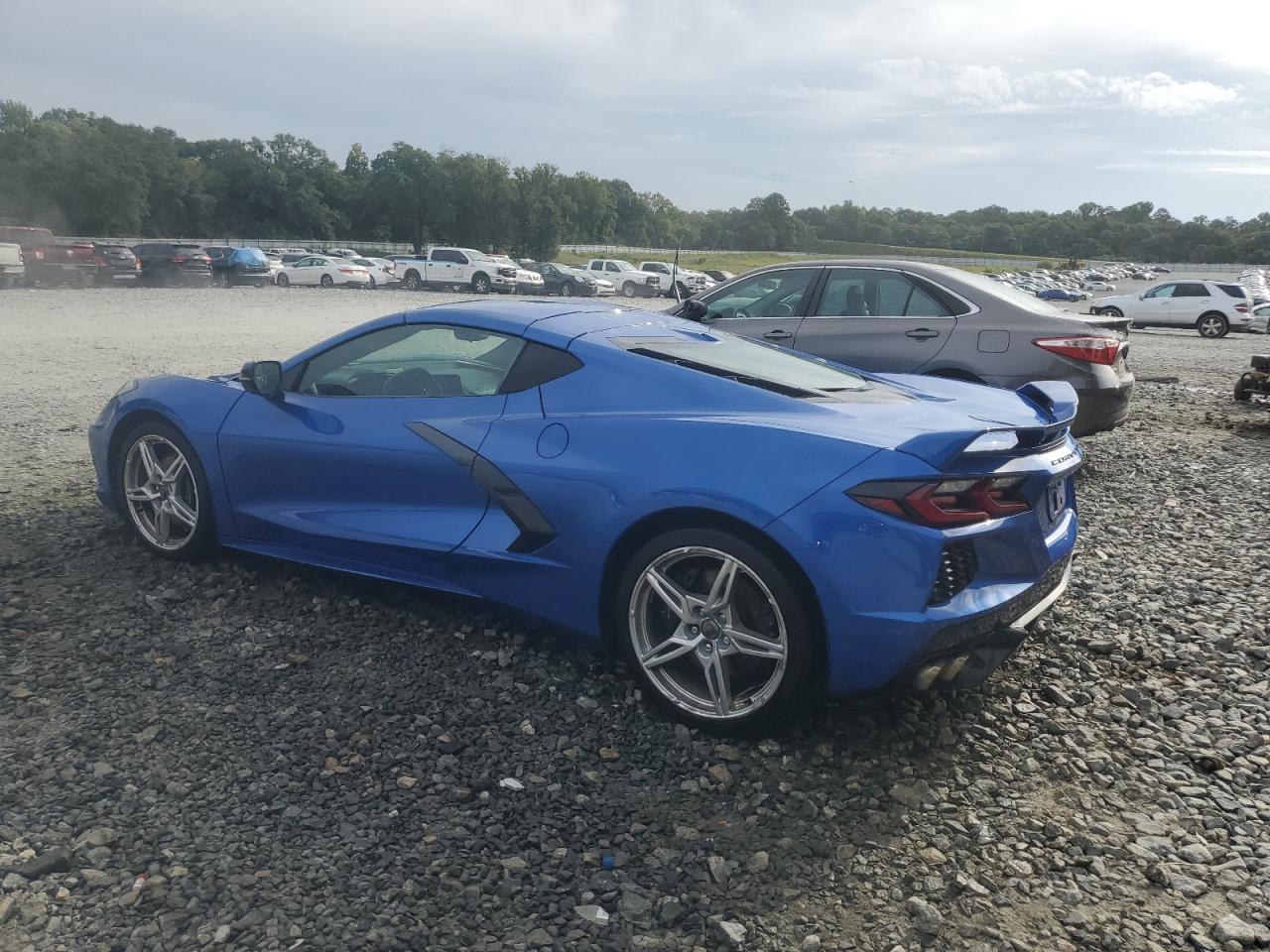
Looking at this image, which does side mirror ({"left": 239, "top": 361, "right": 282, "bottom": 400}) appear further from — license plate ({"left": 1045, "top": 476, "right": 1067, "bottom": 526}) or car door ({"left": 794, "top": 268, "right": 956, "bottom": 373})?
car door ({"left": 794, "top": 268, "right": 956, "bottom": 373})

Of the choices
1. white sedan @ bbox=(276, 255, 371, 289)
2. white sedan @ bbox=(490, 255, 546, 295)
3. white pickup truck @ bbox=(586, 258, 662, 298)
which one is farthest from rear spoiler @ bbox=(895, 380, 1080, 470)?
white sedan @ bbox=(276, 255, 371, 289)

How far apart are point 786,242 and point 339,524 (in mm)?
31655

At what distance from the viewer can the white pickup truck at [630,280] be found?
43.0m

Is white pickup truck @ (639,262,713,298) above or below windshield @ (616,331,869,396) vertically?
below

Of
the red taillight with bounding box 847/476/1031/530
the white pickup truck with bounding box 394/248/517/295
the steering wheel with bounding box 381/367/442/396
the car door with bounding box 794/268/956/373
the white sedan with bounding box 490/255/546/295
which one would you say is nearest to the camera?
the red taillight with bounding box 847/476/1031/530

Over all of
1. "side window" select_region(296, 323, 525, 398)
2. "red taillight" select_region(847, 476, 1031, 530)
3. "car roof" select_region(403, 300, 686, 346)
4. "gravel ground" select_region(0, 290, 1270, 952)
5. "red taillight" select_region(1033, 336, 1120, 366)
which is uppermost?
"car roof" select_region(403, 300, 686, 346)

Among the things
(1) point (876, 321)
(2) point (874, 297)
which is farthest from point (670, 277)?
(1) point (876, 321)

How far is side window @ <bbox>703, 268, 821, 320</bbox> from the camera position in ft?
25.4

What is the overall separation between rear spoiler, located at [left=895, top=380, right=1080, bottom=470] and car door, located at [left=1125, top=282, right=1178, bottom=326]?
2971 centimetres

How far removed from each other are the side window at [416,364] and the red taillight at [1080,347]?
4375 mm

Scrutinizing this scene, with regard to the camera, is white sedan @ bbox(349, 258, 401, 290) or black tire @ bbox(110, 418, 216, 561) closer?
black tire @ bbox(110, 418, 216, 561)

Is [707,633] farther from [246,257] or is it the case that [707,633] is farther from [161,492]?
A: [246,257]

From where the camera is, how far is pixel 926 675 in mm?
3029

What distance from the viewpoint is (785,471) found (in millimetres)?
3076
